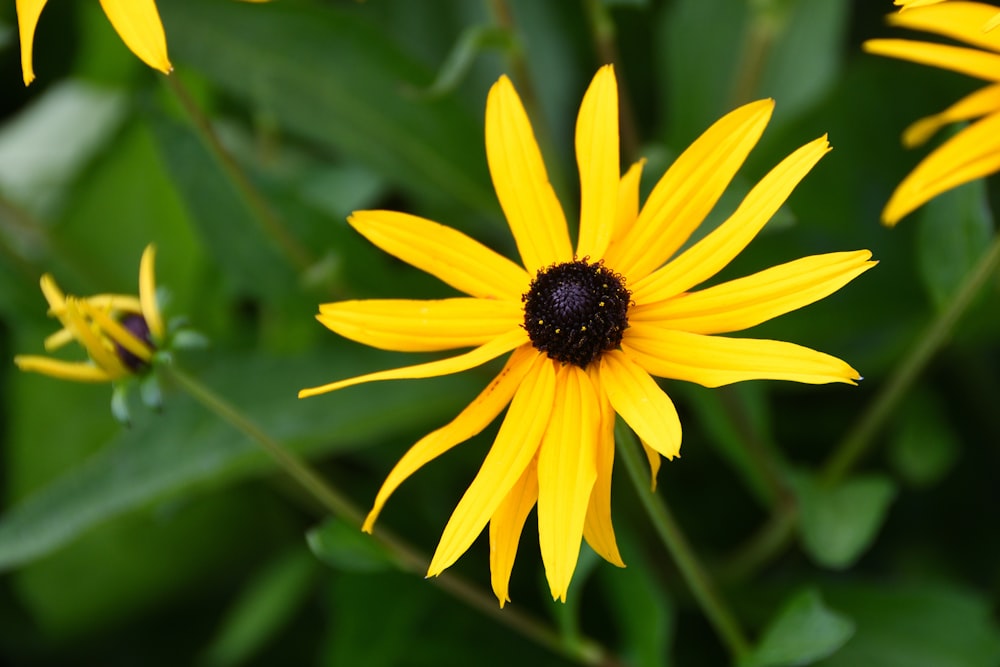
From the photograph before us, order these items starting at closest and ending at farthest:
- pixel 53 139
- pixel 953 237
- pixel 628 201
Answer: pixel 628 201 < pixel 953 237 < pixel 53 139

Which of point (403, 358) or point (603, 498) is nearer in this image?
point (603, 498)

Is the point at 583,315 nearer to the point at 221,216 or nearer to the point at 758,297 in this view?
the point at 758,297

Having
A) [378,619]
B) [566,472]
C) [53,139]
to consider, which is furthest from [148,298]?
[53,139]

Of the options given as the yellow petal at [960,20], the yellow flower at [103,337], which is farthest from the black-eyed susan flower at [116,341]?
the yellow petal at [960,20]

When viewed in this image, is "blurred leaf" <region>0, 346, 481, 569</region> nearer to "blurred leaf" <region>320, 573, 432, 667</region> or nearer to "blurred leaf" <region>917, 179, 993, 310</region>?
"blurred leaf" <region>320, 573, 432, 667</region>

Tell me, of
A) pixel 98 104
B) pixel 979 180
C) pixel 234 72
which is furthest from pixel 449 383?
pixel 98 104

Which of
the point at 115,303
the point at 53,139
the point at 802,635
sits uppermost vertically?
the point at 53,139
